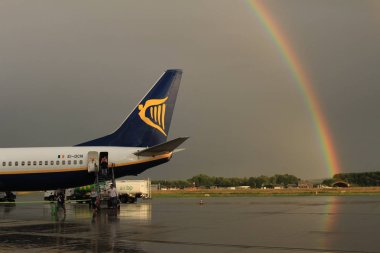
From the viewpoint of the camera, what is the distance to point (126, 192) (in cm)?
5144

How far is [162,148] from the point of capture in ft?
106

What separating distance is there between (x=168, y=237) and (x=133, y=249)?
318cm

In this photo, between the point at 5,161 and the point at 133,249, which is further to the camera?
the point at 5,161

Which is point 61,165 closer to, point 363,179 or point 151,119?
point 151,119

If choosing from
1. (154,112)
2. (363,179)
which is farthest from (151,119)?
(363,179)

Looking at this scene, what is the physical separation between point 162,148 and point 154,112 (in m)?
5.08

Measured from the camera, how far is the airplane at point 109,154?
33188mm

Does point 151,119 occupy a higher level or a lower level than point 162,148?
higher

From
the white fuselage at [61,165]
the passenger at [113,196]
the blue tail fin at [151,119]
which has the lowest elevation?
the passenger at [113,196]

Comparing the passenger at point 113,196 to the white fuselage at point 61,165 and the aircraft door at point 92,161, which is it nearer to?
the white fuselage at point 61,165

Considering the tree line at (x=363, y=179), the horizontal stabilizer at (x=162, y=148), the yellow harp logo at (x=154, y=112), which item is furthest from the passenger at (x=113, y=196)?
the tree line at (x=363, y=179)

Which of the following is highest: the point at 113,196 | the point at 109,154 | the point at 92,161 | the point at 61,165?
the point at 109,154

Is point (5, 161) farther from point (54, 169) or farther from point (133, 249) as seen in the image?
point (133, 249)

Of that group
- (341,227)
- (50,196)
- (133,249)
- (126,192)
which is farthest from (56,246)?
(50,196)
